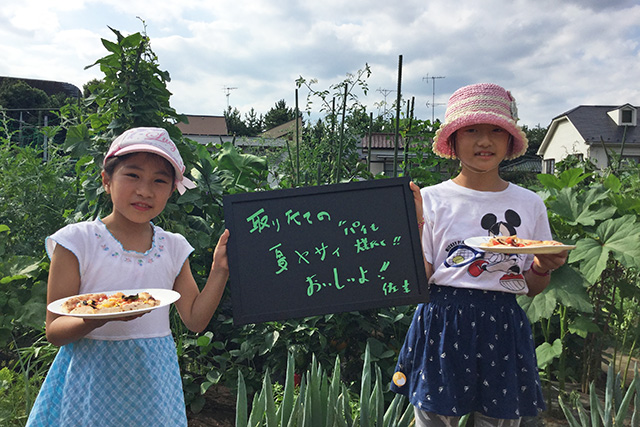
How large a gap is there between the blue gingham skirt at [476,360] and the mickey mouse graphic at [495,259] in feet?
0.18

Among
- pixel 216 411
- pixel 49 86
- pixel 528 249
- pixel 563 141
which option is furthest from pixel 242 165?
pixel 49 86

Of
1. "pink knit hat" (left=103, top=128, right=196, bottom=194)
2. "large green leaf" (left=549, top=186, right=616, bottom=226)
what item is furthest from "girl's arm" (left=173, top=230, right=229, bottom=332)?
"large green leaf" (left=549, top=186, right=616, bottom=226)

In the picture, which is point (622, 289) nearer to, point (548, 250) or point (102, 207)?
point (548, 250)

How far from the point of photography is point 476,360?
1.51m

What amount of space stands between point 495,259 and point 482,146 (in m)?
0.35

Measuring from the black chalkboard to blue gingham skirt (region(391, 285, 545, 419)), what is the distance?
0.12 metres

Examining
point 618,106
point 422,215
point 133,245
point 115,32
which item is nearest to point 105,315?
point 133,245

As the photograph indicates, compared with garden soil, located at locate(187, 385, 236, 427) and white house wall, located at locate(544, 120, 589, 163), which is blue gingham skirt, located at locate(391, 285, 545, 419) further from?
white house wall, located at locate(544, 120, 589, 163)

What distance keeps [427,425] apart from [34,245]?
2781 millimetres

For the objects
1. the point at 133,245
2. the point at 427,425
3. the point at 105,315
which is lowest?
the point at 427,425

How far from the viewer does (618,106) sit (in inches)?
1172

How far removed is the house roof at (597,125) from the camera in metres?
28.6

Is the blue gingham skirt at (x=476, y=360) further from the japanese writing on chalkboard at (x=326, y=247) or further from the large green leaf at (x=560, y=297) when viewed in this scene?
the large green leaf at (x=560, y=297)

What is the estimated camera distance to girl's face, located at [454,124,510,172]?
1583 mm
